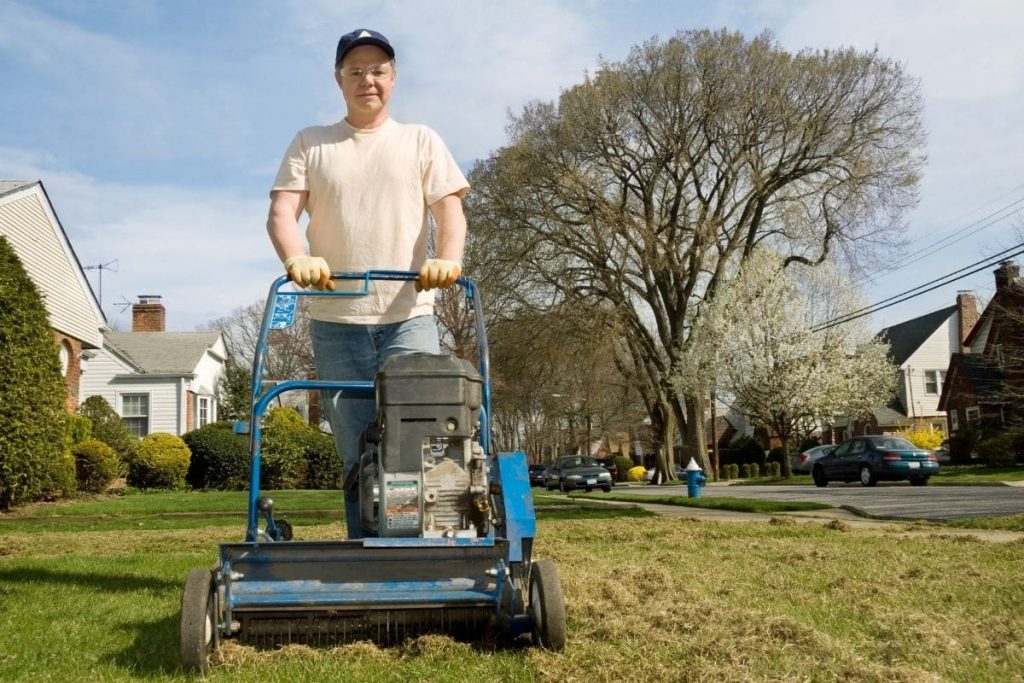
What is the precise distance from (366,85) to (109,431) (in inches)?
849

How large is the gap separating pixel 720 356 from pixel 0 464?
26217mm

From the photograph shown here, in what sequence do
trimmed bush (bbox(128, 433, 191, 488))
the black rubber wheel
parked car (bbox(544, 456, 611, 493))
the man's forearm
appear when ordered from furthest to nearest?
parked car (bbox(544, 456, 611, 493)) < the black rubber wheel < trimmed bush (bbox(128, 433, 191, 488)) < the man's forearm

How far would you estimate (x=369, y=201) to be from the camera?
3.97 m

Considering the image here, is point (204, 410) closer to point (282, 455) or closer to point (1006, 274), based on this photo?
point (282, 455)

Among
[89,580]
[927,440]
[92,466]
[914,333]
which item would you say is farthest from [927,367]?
[89,580]

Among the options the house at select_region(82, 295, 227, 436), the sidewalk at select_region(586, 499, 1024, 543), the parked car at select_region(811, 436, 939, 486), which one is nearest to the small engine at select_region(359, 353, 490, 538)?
the sidewalk at select_region(586, 499, 1024, 543)

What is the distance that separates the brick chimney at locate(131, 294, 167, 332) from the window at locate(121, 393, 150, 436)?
317 inches

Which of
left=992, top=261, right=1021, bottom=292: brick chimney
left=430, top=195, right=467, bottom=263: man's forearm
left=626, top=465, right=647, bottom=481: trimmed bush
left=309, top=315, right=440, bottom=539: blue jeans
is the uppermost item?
left=992, top=261, right=1021, bottom=292: brick chimney

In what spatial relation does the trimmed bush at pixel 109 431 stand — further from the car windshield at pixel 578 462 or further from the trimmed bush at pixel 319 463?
the car windshield at pixel 578 462

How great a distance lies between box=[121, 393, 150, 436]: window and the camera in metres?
33.4

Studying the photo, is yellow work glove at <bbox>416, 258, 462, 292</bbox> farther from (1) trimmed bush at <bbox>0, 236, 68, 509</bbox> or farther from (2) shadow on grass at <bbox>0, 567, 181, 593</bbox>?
(1) trimmed bush at <bbox>0, 236, 68, 509</bbox>

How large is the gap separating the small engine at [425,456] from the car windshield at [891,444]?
69.1 ft

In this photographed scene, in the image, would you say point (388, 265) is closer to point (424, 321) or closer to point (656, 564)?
point (424, 321)

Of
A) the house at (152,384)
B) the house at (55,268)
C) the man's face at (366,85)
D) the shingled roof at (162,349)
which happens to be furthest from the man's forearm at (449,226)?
the shingled roof at (162,349)
